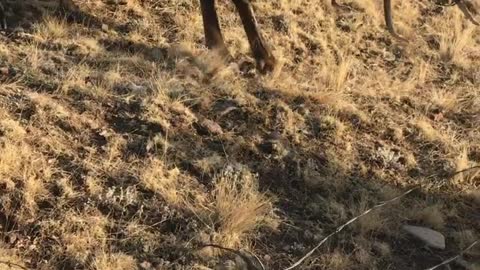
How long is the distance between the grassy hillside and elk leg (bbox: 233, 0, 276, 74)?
129 millimetres

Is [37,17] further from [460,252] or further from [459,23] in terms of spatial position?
[459,23]

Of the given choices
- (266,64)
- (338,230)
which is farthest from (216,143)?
(266,64)

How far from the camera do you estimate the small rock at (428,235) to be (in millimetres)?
5301

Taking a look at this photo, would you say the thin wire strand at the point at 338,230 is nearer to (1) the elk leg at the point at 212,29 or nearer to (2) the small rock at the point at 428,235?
(2) the small rock at the point at 428,235

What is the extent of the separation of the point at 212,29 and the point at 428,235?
3028 millimetres

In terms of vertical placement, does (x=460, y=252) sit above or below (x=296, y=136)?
below

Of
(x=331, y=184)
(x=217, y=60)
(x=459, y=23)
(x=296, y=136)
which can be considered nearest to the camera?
(x=331, y=184)

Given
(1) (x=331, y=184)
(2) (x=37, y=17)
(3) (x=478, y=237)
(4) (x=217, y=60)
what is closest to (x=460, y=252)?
(3) (x=478, y=237)

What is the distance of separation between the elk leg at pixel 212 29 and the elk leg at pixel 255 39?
10.5 inches

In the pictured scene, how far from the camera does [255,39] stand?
702cm

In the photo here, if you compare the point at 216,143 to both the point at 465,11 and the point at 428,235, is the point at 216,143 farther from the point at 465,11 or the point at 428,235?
the point at 465,11

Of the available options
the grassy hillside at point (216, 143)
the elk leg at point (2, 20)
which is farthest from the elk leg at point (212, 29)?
the elk leg at point (2, 20)

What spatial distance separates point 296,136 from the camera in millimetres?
6043

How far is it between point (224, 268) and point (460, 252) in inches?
77.6
